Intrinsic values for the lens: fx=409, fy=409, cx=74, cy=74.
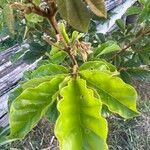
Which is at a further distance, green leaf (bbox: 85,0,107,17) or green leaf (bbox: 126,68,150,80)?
green leaf (bbox: 126,68,150,80)

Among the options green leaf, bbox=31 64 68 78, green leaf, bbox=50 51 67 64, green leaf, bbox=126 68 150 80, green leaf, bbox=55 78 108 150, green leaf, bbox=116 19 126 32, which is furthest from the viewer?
green leaf, bbox=116 19 126 32

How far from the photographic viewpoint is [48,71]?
0.72 metres

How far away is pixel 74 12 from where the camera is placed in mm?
578

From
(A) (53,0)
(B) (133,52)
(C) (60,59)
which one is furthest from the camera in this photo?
(B) (133,52)

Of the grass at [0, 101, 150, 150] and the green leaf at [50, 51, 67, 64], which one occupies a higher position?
the green leaf at [50, 51, 67, 64]

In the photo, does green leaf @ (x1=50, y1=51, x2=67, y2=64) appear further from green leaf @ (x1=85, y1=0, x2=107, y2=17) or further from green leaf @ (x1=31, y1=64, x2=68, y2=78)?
green leaf @ (x1=85, y1=0, x2=107, y2=17)

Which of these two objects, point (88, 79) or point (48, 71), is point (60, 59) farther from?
point (88, 79)

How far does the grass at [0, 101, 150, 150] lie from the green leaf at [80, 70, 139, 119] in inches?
88.4

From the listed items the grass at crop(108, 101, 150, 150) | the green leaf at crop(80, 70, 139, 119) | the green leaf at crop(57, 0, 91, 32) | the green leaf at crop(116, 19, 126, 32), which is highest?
the green leaf at crop(57, 0, 91, 32)

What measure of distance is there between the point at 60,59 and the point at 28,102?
0.34m

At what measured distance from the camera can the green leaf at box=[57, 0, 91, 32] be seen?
565 millimetres

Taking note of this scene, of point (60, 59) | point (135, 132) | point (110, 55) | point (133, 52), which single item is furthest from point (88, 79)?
point (135, 132)

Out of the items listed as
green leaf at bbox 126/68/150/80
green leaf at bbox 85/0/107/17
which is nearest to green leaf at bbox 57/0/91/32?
green leaf at bbox 85/0/107/17

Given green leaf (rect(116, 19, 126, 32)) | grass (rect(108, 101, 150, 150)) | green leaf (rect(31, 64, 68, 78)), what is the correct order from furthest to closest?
grass (rect(108, 101, 150, 150)), green leaf (rect(116, 19, 126, 32)), green leaf (rect(31, 64, 68, 78))
